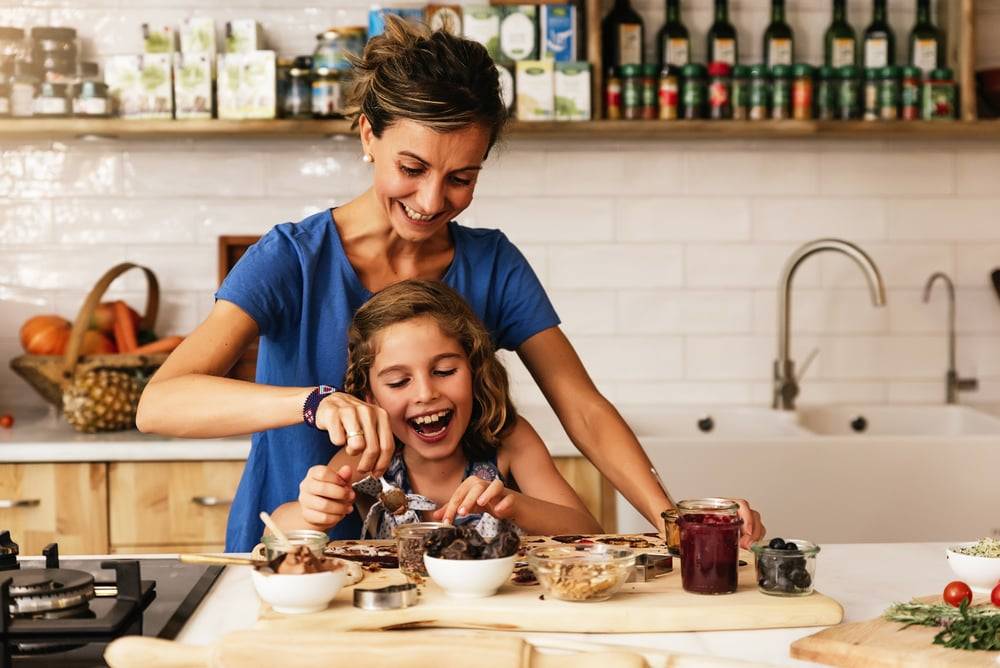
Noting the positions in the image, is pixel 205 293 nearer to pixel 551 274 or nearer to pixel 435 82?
pixel 551 274

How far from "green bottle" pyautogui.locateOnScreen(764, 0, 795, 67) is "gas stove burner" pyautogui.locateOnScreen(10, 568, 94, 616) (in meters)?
2.66

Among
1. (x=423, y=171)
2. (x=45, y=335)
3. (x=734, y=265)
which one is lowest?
(x=45, y=335)

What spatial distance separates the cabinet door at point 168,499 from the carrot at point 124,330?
0.43 meters

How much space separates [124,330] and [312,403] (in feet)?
5.99

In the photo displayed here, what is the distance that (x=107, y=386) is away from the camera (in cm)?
322

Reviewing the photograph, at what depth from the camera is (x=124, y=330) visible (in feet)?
11.3

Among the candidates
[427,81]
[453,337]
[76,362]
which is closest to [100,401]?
[76,362]

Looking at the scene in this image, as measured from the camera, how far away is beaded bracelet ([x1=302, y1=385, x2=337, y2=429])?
1792mm

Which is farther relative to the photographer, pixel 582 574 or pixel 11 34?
pixel 11 34

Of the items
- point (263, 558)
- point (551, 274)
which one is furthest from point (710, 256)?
point (263, 558)

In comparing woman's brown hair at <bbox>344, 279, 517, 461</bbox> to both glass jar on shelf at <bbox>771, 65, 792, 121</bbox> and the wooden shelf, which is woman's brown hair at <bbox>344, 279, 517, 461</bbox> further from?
glass jar on shelf at <bbox>771, 65, 792, 121</bbox>

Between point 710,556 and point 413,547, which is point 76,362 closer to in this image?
point 413,547

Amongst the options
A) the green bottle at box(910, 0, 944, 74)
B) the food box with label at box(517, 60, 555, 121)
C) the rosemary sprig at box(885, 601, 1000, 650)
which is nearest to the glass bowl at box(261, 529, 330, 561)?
the rosemary sprig at box(885, 601, 1000, 650)

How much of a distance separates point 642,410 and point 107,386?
1514mm
